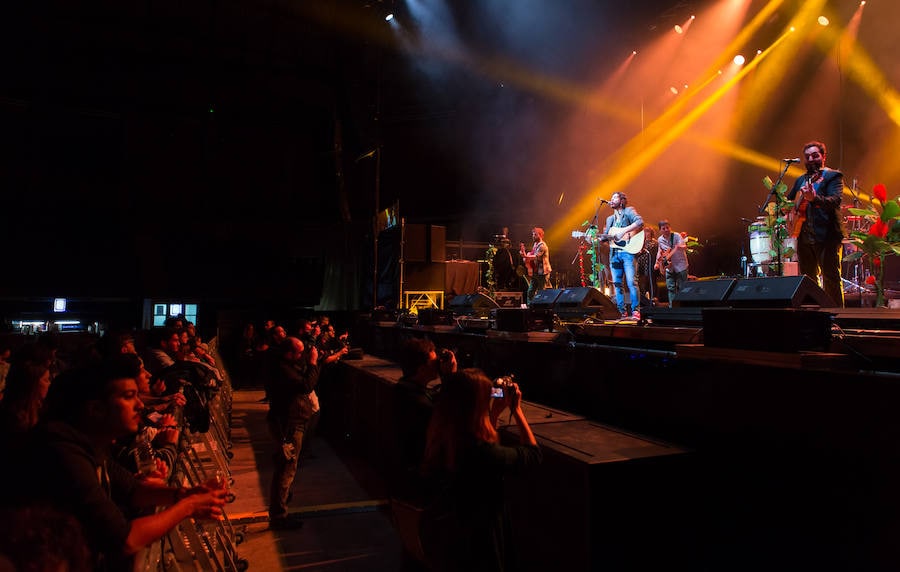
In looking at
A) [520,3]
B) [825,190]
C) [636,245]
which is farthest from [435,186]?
[825,190]

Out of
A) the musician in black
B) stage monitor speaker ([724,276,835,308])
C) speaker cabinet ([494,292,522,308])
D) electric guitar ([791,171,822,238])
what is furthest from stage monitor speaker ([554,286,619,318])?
speaker cabinet ([494,292,522,308])

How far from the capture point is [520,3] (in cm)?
1301

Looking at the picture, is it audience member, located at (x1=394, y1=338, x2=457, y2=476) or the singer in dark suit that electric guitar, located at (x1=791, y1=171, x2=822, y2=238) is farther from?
audience member, located at (x1=394, y1=338, x2=457, y2=476)

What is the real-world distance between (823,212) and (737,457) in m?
3.16

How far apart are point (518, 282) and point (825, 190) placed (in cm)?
1115

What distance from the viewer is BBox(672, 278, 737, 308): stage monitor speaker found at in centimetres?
404

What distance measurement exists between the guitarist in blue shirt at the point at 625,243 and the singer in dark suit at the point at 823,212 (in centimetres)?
261

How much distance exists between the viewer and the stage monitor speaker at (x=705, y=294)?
4035mm

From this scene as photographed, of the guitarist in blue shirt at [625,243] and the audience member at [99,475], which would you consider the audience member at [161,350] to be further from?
the guitarist in blue shirt at [625,243]

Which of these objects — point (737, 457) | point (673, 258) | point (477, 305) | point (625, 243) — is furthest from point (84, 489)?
point (673, 258)

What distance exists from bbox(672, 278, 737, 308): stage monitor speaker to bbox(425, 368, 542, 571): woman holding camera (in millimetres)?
2329

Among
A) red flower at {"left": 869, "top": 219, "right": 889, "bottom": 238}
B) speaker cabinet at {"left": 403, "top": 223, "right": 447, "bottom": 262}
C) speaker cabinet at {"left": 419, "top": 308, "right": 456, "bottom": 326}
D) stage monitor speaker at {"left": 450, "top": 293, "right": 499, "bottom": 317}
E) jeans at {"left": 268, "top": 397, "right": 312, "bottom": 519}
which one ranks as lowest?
jeans at {"left": 268, "top": 397, "right": 312, "bottom": 519}

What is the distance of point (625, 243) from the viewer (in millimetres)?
7672

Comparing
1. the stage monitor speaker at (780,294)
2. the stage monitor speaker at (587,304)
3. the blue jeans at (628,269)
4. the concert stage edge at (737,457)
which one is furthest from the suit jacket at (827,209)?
the blue jeans at (628,269)
